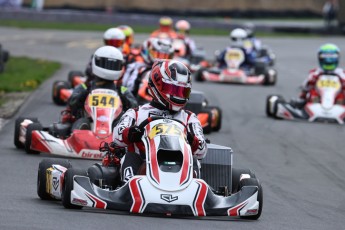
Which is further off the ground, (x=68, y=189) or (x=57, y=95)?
(x=68, y=189)

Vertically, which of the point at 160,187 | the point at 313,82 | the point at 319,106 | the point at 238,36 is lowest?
the point at 238,36

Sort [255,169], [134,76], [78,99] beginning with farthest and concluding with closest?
[134,76] → [78,99] → [255,169]

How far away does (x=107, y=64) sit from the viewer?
1259 cm

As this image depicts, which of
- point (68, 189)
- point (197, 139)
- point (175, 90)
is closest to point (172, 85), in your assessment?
point (175, 90)

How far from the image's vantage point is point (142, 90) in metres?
15.8

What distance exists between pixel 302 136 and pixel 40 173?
7385 mm

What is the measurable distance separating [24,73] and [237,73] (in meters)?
4.76

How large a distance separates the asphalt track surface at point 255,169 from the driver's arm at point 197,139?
69 centimetres

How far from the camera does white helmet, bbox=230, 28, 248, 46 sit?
82.0 feet

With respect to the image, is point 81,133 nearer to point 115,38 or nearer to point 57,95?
point 115,38

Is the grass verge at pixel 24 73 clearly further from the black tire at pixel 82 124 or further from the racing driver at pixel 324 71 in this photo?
the black tire at pixel 82 124

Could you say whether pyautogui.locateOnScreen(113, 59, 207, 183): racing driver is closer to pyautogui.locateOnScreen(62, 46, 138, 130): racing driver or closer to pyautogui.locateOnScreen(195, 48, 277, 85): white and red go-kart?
pyautogui.locateOnScreen(62, 46, 138, 130): racing driver

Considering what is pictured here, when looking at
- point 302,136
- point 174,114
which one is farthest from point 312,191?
point 302,136

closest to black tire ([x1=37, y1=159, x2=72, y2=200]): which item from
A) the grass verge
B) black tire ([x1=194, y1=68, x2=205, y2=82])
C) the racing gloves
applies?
the racing gloves
